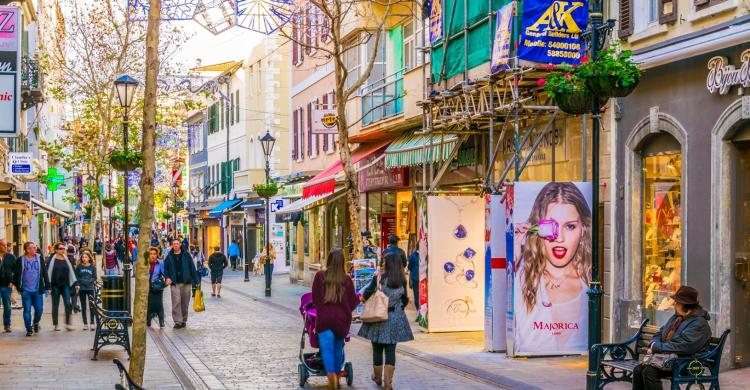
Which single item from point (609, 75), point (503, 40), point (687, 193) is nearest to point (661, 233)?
point (687, 193)

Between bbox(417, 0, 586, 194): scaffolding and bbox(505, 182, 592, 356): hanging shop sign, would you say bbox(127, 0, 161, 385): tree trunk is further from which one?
bbox(417, 0, 586, 194): scaffolding

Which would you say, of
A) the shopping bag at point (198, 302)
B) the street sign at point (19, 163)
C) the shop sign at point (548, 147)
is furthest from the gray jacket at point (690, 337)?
the street sign at point (19, 163)

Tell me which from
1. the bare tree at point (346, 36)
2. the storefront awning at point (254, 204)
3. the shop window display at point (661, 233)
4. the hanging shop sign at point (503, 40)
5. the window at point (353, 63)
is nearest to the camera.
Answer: the shop window display at point (661, 233)

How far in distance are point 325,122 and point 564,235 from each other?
15.3m

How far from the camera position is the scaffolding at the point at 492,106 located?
60.1ft

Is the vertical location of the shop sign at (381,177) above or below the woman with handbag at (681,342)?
above

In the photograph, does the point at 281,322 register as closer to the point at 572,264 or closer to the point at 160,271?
the point at 160,271

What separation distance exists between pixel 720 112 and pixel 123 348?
10.2 m

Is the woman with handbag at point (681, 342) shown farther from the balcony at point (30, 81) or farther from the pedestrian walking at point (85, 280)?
the balcony at point (30, 81)

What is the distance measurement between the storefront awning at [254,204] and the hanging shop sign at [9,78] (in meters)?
37.2

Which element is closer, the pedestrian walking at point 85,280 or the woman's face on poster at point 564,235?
the woman's face on poster at point 564,235

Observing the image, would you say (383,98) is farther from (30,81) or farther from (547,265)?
(30,81)

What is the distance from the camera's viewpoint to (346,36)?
111 ft

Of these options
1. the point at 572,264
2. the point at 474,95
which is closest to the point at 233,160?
the point at 474,95
